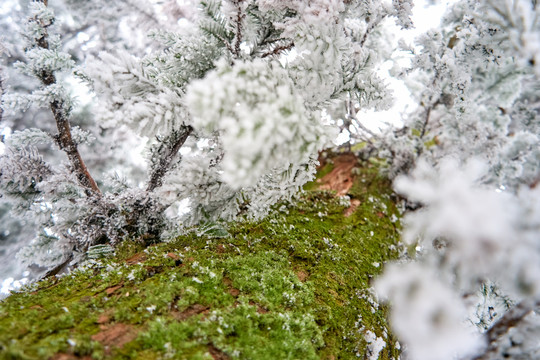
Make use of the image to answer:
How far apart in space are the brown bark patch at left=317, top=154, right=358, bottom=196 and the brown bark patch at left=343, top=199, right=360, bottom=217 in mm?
293

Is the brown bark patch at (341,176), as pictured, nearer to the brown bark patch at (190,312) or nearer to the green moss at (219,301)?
the green moss at (219,301)

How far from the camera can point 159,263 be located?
320cm

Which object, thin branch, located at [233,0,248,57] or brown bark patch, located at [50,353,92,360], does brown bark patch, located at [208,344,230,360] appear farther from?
thin branch, located at [233,0,248,57]

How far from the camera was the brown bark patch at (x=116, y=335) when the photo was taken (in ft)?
Result: 7.22

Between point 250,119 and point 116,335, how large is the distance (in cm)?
187

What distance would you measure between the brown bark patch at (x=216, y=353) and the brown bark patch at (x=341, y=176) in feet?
13.4

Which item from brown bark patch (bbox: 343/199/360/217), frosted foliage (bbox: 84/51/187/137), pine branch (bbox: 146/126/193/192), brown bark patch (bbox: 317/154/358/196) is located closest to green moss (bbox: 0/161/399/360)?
brown bark patch (bbox: 343/199/360/217)

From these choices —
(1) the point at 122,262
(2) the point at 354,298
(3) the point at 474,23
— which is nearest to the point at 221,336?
(1) the point at 122,262

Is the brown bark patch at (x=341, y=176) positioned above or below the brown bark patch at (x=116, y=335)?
above

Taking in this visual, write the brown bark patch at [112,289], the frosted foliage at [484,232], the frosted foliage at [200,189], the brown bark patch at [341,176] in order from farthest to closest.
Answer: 1. the brown bark patch at [341,176]
2. the frosted foliage at [200,189]
3. the brown bark patch at [112,289]
4. the frosted foliage at [484,232]

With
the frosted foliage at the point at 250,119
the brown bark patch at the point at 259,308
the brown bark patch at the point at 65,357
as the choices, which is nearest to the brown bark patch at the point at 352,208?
the brown bark patch at the point at 259,308

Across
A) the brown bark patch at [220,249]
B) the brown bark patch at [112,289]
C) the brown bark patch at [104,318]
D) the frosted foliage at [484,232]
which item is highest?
the brown bark patch at [220,249]

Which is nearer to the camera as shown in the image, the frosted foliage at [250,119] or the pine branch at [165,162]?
the frosted foliage at [250,119]

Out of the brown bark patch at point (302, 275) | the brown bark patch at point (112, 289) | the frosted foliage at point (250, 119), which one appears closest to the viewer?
the frosted foliage at point (250, 119)
